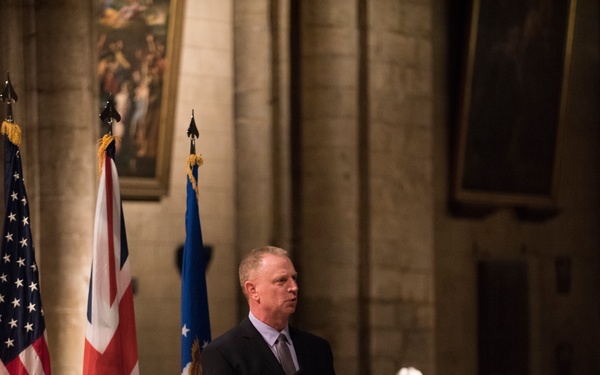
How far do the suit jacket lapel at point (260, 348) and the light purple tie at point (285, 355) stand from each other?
0.22 feet

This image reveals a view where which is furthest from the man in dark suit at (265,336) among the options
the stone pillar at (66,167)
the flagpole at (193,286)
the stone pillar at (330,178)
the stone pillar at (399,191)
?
the stone pillar at (399,191)

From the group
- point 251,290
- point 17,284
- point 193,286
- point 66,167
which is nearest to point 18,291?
point 17,284

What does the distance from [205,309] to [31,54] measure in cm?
255

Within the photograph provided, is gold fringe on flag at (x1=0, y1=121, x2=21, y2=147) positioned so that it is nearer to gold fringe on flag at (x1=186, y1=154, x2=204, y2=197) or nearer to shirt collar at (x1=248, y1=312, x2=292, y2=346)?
gold fringe on flag at (x1=186, y1=154, x2=204, y2=197)

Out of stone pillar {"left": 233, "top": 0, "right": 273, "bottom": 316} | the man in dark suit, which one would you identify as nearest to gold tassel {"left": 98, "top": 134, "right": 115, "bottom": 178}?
the man in dark suit

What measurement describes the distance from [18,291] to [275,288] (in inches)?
111

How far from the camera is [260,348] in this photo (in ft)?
20.4

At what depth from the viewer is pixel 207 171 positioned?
1205 cm

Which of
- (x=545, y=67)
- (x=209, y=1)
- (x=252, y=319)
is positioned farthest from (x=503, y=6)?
(x=252, y=319)

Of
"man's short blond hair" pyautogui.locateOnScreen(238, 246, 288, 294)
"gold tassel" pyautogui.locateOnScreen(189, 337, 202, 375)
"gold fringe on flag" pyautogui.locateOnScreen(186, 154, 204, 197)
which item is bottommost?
"gold tassel" pyautogui.locateOnScreen(189, 337, 202, 375)

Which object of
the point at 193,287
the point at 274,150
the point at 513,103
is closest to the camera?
the point at 193,287

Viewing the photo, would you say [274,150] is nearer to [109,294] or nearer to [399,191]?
[399,191]

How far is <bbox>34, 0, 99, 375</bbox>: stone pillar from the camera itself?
1012 centimetres

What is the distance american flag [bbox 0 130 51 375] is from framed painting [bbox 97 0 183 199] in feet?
9.04
